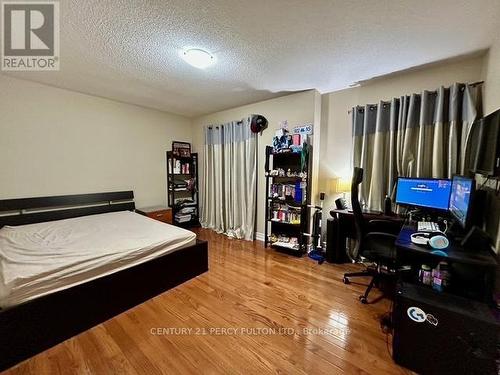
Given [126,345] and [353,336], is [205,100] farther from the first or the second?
[353,336]

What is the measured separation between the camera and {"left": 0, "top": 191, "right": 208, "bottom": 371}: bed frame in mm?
1373

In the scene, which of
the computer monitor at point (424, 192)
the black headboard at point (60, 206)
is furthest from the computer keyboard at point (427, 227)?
the black headboard at point (60, 206)

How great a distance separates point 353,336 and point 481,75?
111 inches

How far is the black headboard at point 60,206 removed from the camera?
275 cm

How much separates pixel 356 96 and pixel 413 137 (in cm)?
94

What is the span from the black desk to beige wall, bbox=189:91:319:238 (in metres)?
2.11

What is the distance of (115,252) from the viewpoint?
74.5 inches

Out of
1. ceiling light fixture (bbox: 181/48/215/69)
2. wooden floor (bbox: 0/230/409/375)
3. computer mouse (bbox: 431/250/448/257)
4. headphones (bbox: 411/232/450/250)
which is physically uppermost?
ceiling light fixture (bbox: 181/48/215/69)

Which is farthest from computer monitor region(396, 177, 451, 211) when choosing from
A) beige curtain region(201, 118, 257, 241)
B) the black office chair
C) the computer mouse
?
beige curtain region(201, 118, 257, 241)

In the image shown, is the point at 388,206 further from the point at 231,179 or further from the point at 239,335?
the point at 231,179

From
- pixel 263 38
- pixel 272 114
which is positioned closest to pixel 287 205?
pixel 272 114

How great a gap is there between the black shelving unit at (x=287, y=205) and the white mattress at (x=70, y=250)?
1.46 m

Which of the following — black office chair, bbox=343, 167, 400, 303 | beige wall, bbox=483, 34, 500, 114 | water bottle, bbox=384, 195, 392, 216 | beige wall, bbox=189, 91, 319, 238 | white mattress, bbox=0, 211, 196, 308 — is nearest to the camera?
white mattress, bbox=0, 211, 196, 308

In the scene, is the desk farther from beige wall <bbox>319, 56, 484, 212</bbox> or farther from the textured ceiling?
the textured ceiling
